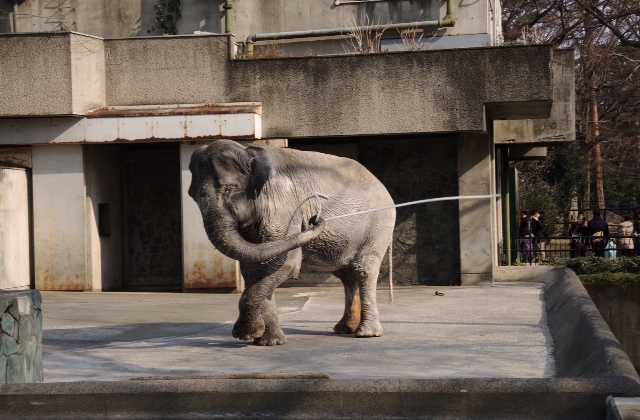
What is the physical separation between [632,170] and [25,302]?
36.6 meters

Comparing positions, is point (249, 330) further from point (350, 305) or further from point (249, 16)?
point (249, 16)

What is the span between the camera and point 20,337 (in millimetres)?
8109

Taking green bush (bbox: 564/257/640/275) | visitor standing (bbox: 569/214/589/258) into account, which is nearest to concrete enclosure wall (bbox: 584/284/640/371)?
green bush (bbox: 564/257/640/275)

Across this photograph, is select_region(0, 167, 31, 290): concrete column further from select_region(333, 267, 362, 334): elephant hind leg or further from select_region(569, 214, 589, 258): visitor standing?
select_region(569, 214, 589, 258): visitor standing

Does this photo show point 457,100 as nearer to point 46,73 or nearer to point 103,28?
point 46,73

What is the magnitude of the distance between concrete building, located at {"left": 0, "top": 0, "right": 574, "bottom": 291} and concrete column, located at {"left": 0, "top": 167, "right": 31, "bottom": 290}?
1.3 inches

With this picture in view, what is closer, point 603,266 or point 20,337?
point 20,337

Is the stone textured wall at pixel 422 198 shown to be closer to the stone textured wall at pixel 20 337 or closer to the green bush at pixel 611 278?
the green bush at pixel 611 278

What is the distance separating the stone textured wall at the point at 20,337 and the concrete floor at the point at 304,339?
2.25 ft

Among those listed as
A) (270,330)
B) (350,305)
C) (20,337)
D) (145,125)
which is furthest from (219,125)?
(20,337)

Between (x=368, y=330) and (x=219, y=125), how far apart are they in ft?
22.1

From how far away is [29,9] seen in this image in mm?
22750

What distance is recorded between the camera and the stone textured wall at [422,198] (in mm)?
19109

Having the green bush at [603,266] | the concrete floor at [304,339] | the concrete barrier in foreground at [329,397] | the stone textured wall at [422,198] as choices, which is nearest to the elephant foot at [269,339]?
the concrete floor at [304,339]
